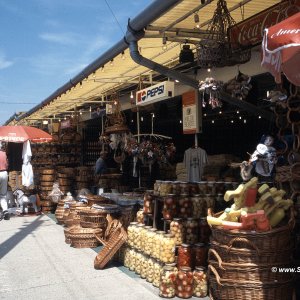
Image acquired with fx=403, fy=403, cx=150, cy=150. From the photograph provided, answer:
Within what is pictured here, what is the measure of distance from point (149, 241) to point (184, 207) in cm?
70

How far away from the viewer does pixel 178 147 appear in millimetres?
16766

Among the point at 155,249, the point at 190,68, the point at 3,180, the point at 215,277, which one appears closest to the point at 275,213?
the point at 215,277

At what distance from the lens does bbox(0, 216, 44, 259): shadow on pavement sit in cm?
797

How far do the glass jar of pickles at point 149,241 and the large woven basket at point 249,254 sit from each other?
1.69 m

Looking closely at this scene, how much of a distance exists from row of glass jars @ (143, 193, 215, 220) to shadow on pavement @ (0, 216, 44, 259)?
3.66 m

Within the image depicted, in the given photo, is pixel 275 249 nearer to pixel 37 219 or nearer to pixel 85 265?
pixel 85 265

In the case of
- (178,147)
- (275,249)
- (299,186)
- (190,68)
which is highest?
(190,68)

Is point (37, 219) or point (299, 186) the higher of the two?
point (299, 186)

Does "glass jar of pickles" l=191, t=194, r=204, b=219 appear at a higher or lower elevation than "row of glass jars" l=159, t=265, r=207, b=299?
higher

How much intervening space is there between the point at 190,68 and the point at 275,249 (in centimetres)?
535

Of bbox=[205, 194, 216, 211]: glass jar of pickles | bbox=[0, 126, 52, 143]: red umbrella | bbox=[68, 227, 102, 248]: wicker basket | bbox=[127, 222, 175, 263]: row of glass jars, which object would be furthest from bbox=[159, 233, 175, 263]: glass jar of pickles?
bbox=[0, 126, 52, 143]: red umbrella

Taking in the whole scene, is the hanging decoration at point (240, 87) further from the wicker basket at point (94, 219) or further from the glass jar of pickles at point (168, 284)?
the wicker basket at point (94, 219)

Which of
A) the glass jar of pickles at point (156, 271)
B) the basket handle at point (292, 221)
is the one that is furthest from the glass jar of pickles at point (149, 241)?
the basket handle at point (292, 221)

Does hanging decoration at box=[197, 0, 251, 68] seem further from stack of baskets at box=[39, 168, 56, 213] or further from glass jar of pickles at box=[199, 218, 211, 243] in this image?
stack of baskets at box=[39, 168, 56, 213]
